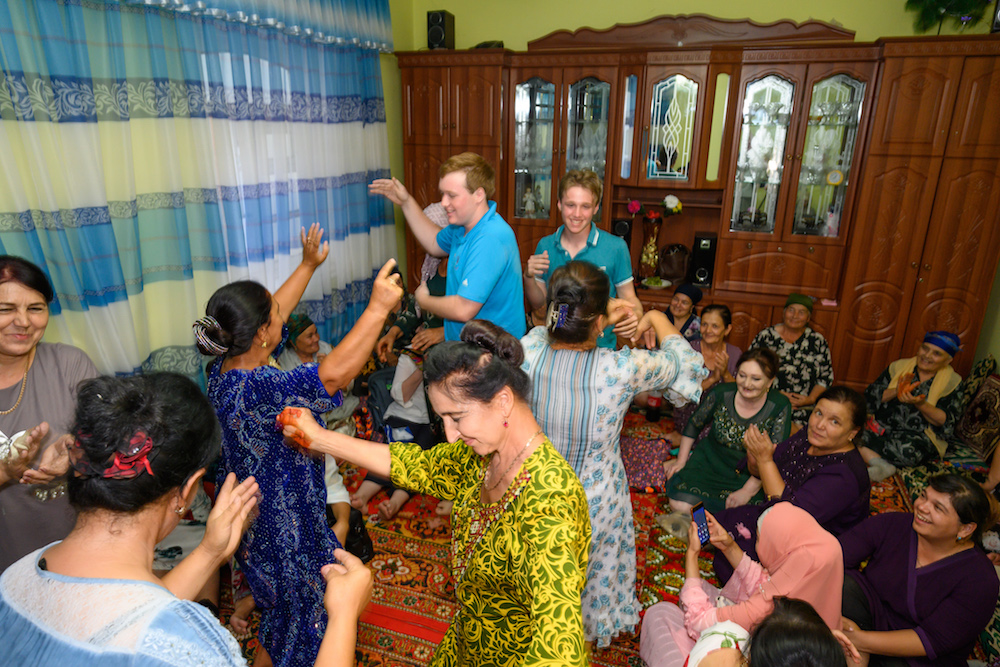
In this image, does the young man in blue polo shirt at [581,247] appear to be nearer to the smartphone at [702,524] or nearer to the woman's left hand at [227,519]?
the smartphone at [702,524]

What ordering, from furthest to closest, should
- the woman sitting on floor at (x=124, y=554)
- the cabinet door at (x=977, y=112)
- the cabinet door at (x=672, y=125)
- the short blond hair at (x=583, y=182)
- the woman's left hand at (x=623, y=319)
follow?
the cabinet door at (x=672, y=125)
the cabinet door at (x=977, y=112)
the short blond hair at (x=583, y=182)
the woman's left hand at (x=623, y=319)
the woman sitting on floor at (x=124, y=554)

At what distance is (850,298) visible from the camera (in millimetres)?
4262

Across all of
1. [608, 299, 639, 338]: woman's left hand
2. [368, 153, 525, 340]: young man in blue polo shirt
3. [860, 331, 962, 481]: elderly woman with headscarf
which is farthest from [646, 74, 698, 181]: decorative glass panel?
[608, 299, 639, 338]: woman's left hand

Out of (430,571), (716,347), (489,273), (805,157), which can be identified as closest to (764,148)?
(805,157)

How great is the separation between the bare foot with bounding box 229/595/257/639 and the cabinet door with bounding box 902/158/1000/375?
14.5ft

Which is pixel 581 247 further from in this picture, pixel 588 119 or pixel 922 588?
pixel 588 119

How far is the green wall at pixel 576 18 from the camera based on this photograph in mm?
4105

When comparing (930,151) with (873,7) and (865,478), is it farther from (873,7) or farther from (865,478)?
(865,478)

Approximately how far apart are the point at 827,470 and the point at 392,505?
A: 1980 mm

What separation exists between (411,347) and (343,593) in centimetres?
186

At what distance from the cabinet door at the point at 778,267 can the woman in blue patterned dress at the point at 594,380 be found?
8.96ft

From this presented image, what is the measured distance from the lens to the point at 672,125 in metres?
4.36

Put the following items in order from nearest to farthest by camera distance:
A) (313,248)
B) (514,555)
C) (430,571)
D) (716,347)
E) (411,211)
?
1. (514,555)
2. (313,248)
3. (430,571)
4. (411,211)
5. (716,347)

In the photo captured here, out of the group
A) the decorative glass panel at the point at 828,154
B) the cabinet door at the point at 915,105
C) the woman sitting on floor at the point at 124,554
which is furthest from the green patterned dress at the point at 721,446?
the woman sitting on floor at the point at 124,554
